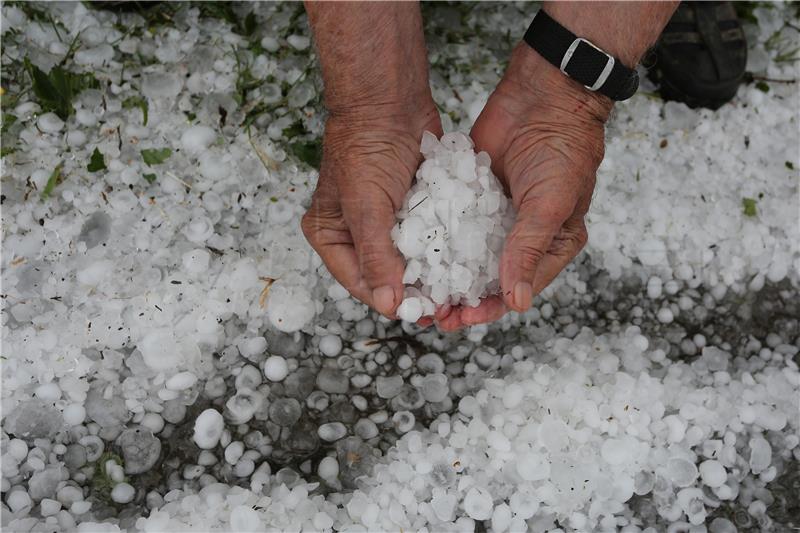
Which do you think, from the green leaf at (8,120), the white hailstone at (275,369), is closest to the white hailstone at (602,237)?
the white hailstone at (275,369)

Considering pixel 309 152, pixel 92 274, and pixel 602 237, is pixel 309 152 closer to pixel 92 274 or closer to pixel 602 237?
pixel 92 274

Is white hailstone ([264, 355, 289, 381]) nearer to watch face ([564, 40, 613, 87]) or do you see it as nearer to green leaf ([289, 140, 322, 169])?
green leaf ([289, 140, 322, 169])

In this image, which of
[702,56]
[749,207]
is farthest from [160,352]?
[702,56]

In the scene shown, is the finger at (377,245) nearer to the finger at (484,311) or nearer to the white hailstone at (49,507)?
the finger at (484,311)

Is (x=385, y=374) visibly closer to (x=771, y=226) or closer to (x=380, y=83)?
(x=380, y=83)

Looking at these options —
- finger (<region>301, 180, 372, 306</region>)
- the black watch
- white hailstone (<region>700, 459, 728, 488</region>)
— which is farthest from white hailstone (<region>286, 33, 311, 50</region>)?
white hailstone (<region>700, 459, 728, 488</region>)

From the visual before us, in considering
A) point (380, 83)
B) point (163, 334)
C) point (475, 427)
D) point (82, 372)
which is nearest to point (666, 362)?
point (475, 427)
